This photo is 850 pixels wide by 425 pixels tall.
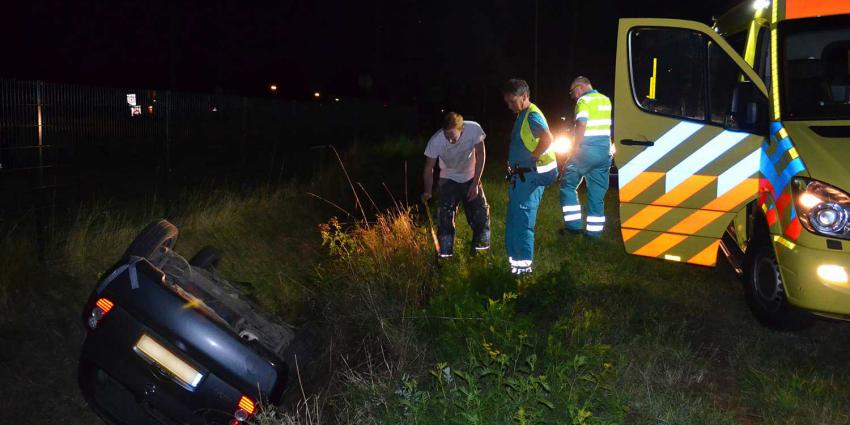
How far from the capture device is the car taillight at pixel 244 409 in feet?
12.9

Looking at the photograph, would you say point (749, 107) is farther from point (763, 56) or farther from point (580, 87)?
point (580, 87)

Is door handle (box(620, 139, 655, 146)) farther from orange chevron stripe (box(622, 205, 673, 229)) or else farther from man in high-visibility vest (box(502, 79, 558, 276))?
man in high-visibility vest (box(502, 79, 558, 276))

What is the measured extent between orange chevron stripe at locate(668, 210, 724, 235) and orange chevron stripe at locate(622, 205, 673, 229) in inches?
6.2

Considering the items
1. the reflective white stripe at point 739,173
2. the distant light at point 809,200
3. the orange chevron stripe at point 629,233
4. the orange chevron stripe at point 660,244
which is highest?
the reflective white stripe at point 739,173

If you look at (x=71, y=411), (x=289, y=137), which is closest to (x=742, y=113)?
(x=71, y=411)

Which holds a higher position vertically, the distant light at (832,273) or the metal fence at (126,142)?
the metal fence at (126,142)

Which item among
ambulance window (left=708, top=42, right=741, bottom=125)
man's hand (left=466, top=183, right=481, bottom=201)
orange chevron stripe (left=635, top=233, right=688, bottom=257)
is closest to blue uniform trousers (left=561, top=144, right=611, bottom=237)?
man's hand (left=466, top=183, right=481, bottom=201)

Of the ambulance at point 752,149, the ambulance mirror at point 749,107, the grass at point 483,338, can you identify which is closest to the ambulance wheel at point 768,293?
the ambulance at point 752,149

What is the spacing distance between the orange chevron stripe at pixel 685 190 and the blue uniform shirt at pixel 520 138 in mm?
1070

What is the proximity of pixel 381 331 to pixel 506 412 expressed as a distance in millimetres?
1437

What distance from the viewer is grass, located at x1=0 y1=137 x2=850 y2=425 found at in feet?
13.2

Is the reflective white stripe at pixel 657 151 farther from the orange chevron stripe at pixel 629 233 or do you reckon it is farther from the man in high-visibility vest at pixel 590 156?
the man in high-visibility vest at pixel 590 156

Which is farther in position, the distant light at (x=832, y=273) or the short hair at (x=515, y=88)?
the short hair at (x=515, y=88)

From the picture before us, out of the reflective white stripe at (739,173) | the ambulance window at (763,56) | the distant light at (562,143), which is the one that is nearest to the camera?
the reflective white stripe at (739,173)
